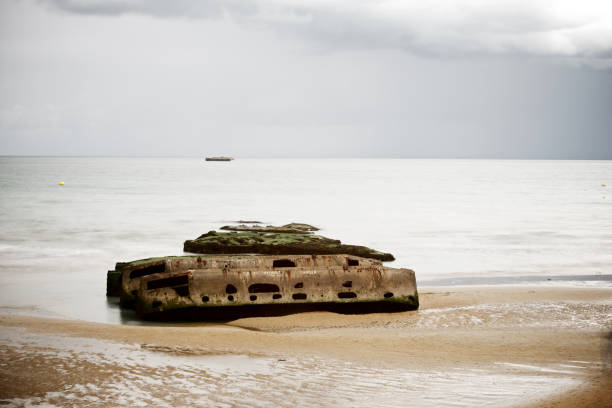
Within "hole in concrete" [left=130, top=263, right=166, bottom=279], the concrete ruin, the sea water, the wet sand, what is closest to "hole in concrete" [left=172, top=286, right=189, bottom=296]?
the concrete ruin

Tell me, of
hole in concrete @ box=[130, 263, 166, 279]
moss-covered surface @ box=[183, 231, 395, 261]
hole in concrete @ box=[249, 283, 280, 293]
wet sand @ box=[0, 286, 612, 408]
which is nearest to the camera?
wet sand @ box=[0, 286, 612, 408]

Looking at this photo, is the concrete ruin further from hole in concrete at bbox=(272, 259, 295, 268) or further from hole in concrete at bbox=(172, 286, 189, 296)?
hole in concrete at bbox=(272, 259, 295, 268)

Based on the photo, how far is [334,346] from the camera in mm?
7105

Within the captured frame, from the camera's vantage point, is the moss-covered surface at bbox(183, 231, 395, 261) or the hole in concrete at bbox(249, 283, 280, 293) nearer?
the hole in concrete at bbox(249, 283, 280, 293)

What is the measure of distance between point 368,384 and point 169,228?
63.1 feet

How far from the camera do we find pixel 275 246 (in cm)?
1469

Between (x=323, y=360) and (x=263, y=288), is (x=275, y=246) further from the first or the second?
(x=323, y=360)

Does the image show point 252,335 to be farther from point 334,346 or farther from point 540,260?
point 540,260

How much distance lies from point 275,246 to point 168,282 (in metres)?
5.93

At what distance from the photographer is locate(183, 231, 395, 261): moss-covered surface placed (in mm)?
14435

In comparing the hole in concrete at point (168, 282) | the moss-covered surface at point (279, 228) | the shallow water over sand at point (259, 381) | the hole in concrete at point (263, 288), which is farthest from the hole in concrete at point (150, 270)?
the moss-covered surface at point (279, 228)

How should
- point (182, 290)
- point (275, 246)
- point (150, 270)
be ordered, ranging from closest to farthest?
point (182, 290) → point (150, 270) → point (275, 246)

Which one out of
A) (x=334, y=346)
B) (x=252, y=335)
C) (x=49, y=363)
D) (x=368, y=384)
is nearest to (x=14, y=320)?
(x=49, y=363)

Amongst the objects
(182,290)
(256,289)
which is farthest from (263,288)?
(182,290)
